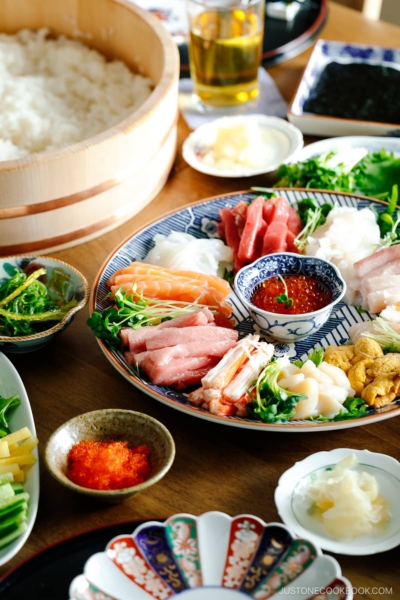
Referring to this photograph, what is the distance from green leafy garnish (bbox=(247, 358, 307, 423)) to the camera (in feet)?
5.76

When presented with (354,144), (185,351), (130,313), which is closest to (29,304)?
(130,313)

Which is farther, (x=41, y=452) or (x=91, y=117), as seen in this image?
(x=91, y=117)

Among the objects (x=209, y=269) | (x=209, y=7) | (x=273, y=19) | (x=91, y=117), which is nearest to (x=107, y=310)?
(x=209, y=269)

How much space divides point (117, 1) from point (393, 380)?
219 cm

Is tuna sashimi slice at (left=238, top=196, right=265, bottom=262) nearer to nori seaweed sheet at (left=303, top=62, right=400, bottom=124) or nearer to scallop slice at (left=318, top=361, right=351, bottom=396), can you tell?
scallop slice at (left=318, top=361, right=351, bottom=396)

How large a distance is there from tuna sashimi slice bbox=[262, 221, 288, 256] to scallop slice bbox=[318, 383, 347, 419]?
67 cm

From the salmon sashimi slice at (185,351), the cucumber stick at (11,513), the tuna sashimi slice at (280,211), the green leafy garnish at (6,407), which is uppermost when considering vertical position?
the tuna sashimi slice at (280,211)

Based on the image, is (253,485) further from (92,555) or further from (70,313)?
(70,313)

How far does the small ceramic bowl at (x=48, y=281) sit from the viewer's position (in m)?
1.99

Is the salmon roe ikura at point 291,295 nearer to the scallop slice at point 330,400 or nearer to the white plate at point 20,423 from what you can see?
the scallop slice at point 330,400

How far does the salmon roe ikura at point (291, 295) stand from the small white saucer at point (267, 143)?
0.75 metres

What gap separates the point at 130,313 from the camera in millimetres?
2062

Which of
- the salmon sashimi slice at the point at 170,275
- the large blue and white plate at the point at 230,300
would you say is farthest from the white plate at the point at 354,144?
the salmon sashimi slice at the point at 170,275

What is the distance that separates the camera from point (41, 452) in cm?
180
